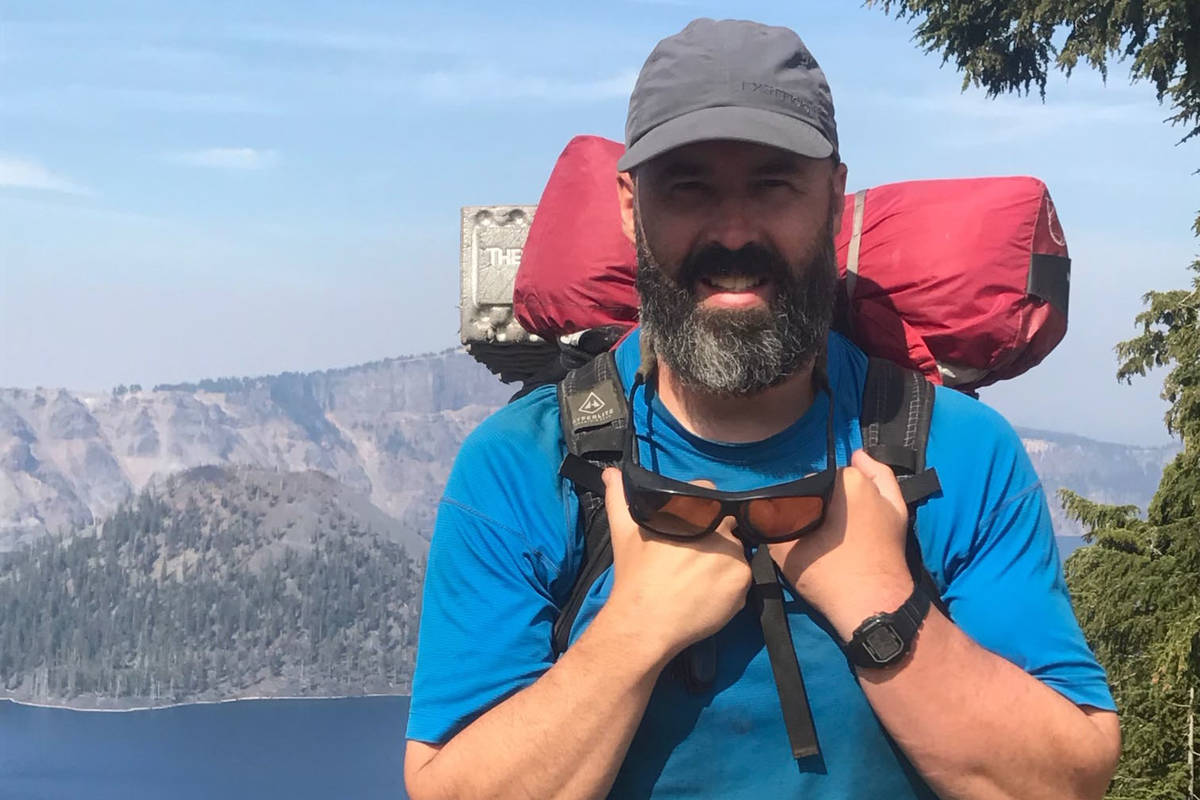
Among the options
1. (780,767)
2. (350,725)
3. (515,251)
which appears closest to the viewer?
(780,767)

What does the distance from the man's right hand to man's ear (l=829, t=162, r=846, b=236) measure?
539 mm

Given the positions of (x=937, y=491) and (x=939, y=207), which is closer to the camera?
(x=937, y=491)

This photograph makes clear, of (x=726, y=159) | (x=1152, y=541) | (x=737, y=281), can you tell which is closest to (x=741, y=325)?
(x=737, y=281)

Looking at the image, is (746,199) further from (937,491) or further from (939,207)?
(939,207)

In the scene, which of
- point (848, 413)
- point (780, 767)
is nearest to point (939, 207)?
point (848, 413)

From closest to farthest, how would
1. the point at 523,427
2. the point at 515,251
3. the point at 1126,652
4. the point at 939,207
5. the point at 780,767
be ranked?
the point at 780,767, the point at 523,427, the point at 939,207, the point at 515,251, the point at 1126,652

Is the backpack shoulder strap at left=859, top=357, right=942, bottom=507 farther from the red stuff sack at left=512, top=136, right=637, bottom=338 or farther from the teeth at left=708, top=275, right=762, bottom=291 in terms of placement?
the red stuff sack at left=512, top=136, right=637, bottom=338

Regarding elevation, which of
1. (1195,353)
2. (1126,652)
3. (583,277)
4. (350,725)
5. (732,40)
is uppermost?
(732,40)

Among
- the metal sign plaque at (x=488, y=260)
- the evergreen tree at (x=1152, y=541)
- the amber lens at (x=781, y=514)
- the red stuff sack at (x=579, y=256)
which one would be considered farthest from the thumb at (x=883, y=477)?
the evergreen tree at (x=1152, y=541)

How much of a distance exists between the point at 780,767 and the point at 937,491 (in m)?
0.47

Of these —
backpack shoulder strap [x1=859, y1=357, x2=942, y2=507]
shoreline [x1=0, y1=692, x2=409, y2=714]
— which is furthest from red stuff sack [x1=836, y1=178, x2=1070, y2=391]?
shoreline [x1=0, y1=692, x2=409, y2=714]

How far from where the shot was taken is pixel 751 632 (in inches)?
79.4

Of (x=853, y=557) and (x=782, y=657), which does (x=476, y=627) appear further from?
(x=853, y=557)

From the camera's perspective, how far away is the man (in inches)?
75.0
